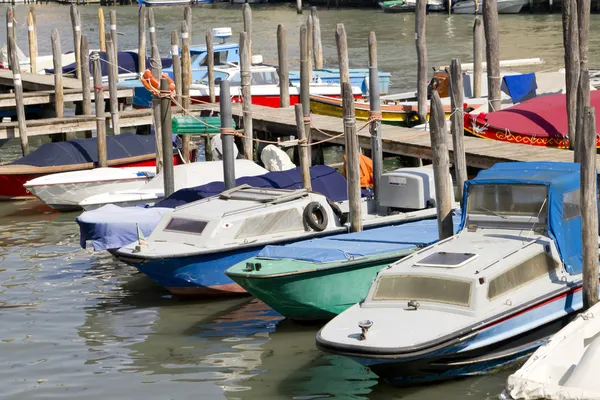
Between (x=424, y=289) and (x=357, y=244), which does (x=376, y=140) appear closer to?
(x=357, y=244)

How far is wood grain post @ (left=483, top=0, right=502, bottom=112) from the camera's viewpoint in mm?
23875

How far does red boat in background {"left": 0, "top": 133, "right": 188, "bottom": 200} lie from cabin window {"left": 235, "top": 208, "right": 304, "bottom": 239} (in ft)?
26.9

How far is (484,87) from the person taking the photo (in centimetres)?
3081

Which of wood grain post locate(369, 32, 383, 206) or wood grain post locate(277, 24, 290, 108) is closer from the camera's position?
wood grain post locate(369, 32, 383, 206)

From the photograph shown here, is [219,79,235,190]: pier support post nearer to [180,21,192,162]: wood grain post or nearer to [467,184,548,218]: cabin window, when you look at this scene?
[180,21,192,162]: wood grain post

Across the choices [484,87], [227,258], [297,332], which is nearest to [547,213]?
[297,332]

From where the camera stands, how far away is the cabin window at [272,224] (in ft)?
55.3

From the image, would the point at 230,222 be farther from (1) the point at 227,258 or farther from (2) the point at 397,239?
(2) the point at 397,239

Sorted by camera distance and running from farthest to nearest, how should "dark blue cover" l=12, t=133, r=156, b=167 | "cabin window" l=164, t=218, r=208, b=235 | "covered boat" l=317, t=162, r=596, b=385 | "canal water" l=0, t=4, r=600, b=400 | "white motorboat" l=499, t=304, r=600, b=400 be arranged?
"dark blue cover" l=12, t=133, r=156, b=167 < "cabin window" l=164, t=218, r=208, b=235 < "canal water" l=0, t=4, r=600, b=400 < "covered boat" l=317, t=162, r=596, b=385 < "white motorboat" l=499, t=304, r=600, b=400

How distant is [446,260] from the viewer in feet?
44.2

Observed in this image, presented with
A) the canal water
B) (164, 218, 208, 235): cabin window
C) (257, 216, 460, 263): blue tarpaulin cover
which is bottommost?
the canal water

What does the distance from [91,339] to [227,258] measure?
7.95 ft

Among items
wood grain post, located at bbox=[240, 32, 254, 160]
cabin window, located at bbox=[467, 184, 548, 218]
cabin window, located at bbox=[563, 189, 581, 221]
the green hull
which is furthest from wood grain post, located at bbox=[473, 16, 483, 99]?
the green hull

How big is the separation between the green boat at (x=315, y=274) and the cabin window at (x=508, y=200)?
1049 millimetres
